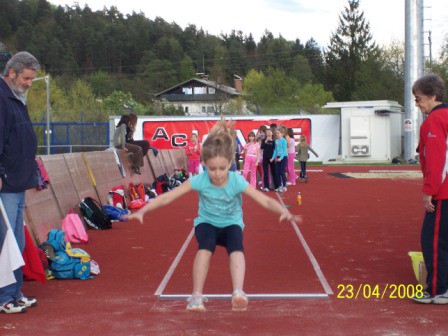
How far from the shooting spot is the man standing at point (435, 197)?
6809 millimetres

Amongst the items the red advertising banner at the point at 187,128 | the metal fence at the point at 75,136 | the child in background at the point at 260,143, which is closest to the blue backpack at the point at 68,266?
the child in background at the point at 260,143

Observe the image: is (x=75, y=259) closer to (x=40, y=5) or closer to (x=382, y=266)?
(x=382, y=266)

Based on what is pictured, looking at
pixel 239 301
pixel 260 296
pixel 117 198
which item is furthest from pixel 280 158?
pixel 239 301

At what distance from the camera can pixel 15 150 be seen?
664 centimetres

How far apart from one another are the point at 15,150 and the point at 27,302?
1.50 metres

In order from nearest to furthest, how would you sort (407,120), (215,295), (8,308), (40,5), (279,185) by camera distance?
(8,308) < (215,295) < (279,185) < (407,120) < (40,5)

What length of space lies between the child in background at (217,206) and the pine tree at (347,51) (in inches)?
3195

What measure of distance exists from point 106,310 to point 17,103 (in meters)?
2.15

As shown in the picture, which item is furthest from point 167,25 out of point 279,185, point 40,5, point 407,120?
point 279,185

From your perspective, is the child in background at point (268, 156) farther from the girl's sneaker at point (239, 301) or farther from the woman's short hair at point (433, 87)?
the girl's sneaker at point (239, 301)

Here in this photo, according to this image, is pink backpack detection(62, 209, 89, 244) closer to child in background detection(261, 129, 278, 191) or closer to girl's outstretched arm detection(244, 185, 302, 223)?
girl's outstretched arm detection(244, 185, 302, 223)

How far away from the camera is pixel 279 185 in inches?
823
